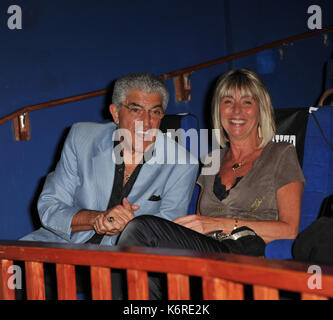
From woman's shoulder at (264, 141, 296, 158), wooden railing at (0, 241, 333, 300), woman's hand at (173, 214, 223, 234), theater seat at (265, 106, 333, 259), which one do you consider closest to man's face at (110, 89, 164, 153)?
woman's hand at (173, 214, 223, 234)

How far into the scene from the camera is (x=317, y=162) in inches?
84.9

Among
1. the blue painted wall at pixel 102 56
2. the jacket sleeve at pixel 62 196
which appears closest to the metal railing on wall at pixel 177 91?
the blue painted wall at pixel 102 56

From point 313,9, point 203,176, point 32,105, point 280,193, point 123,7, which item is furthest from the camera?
point 313,9

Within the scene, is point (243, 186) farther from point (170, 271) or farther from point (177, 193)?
point (170, 271)

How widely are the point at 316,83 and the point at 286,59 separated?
1.39 feet

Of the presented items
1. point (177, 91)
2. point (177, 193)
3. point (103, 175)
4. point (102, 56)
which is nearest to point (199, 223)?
point (177, 193)

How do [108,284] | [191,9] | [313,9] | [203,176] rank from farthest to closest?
[313,9] → [191,9] → [203,176] → [108,284]

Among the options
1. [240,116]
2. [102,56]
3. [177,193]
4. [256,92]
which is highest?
[102,56]

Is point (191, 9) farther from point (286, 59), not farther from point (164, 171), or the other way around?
point (164, 171)

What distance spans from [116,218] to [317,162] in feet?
3.21

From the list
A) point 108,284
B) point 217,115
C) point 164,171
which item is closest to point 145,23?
point 217,115

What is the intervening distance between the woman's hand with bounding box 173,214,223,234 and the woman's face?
0.45 m
